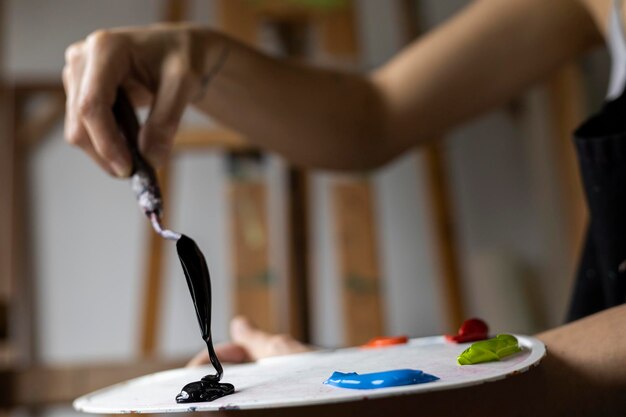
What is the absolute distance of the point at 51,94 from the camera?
2301mm

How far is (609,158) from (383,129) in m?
0.36

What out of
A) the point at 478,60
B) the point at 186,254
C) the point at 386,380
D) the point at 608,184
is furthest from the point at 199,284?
the point at 478,60

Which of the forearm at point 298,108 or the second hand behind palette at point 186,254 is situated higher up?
the forearm at point 298,108

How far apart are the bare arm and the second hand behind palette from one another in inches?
1.2

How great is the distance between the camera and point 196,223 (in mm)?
2219

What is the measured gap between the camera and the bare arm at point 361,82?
24.4 inches

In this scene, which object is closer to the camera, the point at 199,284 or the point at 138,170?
the point at 199,284

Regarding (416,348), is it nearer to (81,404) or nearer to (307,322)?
(81,404)

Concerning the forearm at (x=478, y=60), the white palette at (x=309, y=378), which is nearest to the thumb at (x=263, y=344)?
the white palette at (x=309, y=378)

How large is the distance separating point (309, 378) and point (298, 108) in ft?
1.55

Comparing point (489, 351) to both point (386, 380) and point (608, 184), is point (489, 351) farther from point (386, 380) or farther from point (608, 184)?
point (608, 184)

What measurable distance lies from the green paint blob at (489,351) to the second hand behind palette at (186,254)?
0.34 feet

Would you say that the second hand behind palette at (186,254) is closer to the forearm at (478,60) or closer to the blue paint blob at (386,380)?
the blue paint blob at (386,380)

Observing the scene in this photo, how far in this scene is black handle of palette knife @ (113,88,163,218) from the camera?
1.73 ft
